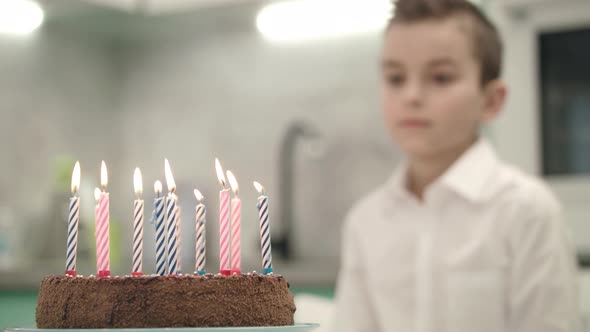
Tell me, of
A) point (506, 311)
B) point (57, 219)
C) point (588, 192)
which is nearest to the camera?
point (506, 311)

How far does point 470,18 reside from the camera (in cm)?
142

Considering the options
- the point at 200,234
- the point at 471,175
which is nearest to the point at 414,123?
the point at 471,175

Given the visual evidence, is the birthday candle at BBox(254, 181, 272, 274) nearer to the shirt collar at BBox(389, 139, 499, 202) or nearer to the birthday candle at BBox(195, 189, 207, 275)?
the birthday candle at BBox(195, 189, 207, 275)

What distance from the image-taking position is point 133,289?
0.69 metres

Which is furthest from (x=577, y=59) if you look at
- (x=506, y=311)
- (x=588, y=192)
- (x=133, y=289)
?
(x=133, y=289)

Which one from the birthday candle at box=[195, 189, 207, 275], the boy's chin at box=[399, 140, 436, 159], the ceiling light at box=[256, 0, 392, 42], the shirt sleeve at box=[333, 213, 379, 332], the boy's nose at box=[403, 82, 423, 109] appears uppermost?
the ceiling light at box=[256, 0, 392, 42]

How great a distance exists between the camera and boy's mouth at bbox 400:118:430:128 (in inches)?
49.8

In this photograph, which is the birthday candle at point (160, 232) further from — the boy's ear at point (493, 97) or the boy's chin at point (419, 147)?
the boy's ear at point (493, 97)

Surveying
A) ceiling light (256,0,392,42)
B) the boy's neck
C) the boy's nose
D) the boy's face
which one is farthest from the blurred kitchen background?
the boy's nose

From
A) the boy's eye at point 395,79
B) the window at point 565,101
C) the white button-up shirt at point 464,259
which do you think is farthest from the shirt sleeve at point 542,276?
the window at point 565,101

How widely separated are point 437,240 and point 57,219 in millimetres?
1843

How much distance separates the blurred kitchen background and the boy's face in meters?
1.22

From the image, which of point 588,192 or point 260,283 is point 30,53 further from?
point 260,283

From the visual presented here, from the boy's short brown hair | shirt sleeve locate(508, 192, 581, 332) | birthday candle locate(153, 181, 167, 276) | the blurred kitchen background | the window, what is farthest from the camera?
the blurred kitchen background
